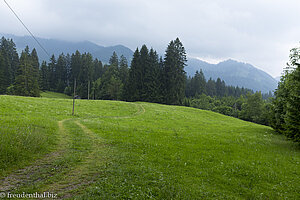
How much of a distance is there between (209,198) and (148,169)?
3.26 metres

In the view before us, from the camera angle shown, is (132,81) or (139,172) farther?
(132,81)

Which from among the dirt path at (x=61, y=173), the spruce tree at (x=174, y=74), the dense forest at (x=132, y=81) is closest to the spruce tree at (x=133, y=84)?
the dense forest at (x=132, y=81)

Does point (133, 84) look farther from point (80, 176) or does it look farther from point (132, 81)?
point (80, 176)

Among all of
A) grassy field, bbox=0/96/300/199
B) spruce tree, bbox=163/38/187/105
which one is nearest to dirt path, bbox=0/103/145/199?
grassy field, bbox=0/96/300/199

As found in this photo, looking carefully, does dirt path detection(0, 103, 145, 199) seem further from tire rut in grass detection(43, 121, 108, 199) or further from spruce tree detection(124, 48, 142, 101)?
spruce tree detection(124, 48, 142, 101)

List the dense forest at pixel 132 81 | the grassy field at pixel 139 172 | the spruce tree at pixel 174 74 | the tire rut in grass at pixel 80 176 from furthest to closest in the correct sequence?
the spruce tree at pixel 174 74
the dense forest at pixel 132 81
the grassy field at pixel 139 172
the tire rut in grass at pixel 80 176

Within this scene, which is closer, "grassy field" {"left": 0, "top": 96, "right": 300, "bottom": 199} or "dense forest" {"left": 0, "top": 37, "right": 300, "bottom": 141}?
"grassy field" {"left": 0, "top": 96, "right": 300, "bottom": 199}

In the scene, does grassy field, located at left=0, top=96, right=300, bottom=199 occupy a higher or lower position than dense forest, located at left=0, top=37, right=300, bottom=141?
lower

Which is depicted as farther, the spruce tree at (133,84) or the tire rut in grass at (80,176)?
the spruce tree at (133,84)

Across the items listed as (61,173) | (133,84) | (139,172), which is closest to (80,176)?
(61,173)

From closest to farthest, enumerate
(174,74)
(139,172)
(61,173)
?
(61,173), (139,172), (174,74)

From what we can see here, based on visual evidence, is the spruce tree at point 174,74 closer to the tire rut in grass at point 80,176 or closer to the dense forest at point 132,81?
the dense forest at point 132,81

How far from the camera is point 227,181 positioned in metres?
8.41

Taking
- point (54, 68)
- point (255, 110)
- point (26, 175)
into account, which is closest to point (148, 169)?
point (26, 175)
